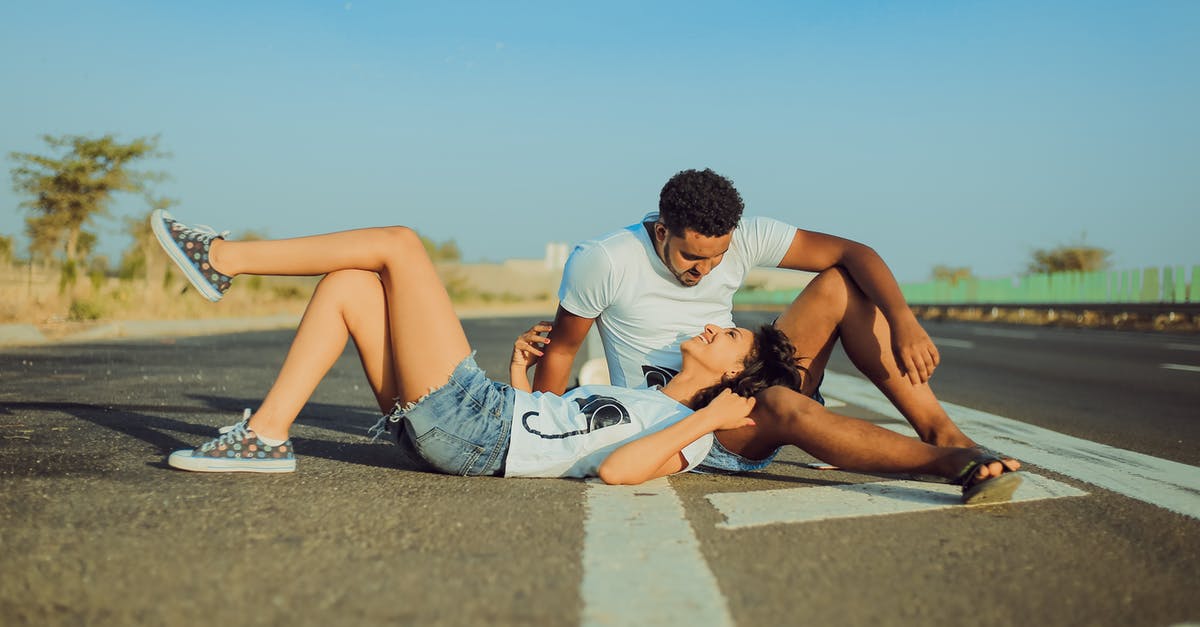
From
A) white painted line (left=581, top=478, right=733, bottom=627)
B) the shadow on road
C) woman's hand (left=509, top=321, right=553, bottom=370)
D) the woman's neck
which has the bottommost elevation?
the shadow on road

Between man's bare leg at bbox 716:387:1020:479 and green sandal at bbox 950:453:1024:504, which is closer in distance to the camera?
green sandal at bbox 950:453:1024:504

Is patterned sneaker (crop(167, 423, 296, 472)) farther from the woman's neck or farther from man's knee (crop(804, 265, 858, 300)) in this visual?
man's knee (crop(804, 265, 858, 300))

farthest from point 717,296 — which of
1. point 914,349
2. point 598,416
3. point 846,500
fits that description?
point 846,500

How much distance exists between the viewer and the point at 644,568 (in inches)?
92.1

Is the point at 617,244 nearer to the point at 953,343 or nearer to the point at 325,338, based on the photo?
the point at 325,338

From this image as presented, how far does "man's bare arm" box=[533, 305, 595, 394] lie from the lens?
4164mm

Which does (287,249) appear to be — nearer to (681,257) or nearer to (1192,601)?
(681,257)

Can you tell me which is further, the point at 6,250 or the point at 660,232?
the point at 6,250

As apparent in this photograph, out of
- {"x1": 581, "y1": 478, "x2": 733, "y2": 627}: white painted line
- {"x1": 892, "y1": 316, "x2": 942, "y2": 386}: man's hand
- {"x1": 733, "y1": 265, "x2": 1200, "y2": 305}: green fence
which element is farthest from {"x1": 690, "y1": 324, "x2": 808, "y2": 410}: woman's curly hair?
{"x1": 733, "y1": 265, "x2": 1200, "y2": 305}: green fence

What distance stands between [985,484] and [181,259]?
2.75 m

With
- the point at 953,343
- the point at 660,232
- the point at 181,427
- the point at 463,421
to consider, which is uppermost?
the point at 660,232

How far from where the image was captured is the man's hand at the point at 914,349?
12.3 ft

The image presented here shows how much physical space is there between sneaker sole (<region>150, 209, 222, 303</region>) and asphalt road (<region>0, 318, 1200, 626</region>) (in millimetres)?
664

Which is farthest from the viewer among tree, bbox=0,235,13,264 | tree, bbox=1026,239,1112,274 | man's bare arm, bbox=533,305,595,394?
tree, bbox=1026,239,1112,274
